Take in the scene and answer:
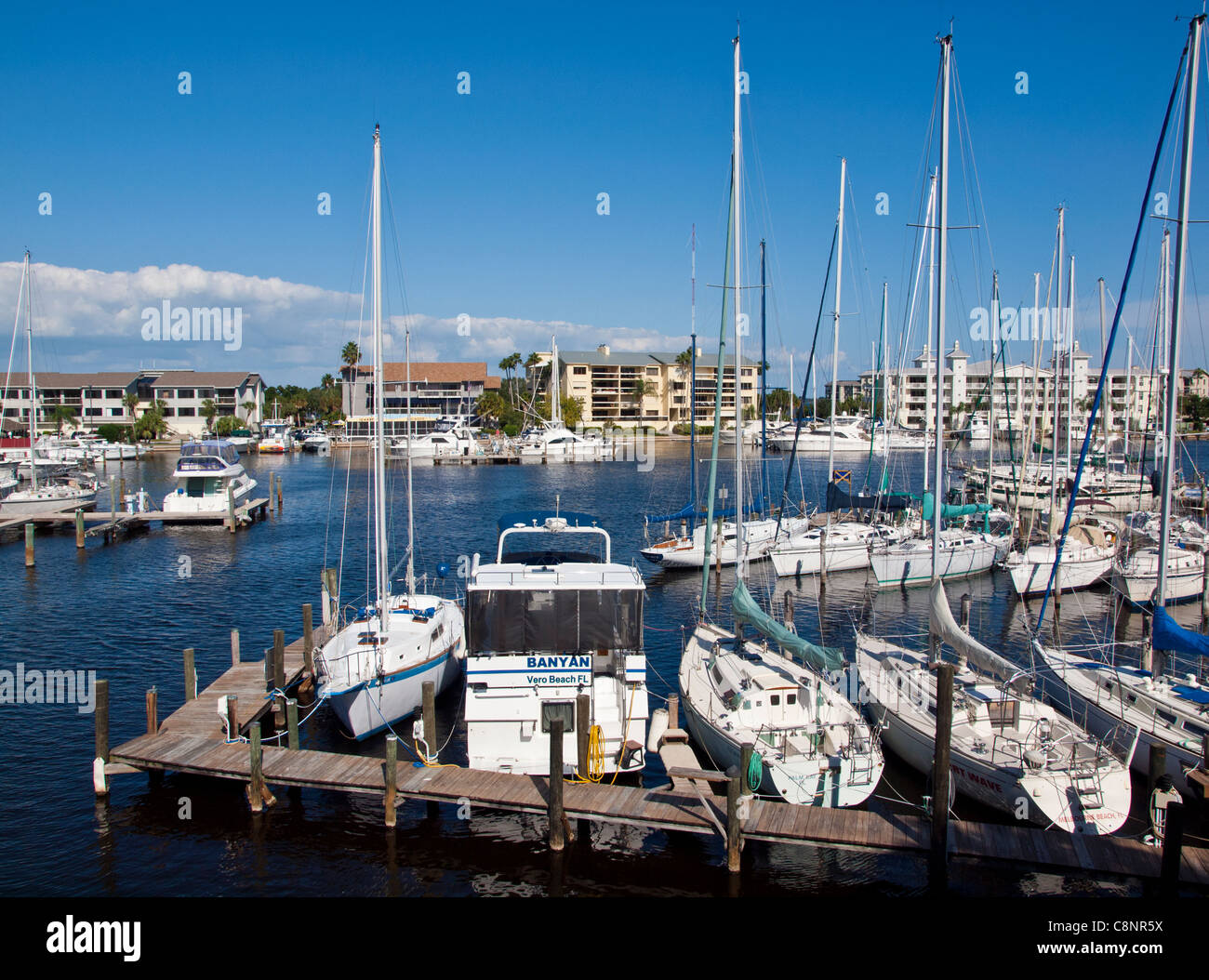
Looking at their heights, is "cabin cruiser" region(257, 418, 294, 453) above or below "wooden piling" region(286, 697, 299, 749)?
above

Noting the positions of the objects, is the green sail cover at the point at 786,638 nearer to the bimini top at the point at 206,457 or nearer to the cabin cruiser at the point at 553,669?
the cabin cruiser at the point at 553,669

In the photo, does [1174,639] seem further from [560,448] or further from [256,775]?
[560,448]

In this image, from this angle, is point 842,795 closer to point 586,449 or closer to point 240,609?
point 240,609

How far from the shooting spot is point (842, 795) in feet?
59.5

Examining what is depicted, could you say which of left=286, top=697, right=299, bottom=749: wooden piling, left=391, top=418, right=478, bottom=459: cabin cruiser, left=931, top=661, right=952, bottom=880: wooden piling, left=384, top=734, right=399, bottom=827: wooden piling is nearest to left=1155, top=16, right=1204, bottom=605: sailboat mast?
left=931, top=661, right=952, bottom=880: wooden piling

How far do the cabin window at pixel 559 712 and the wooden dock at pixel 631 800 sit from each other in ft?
3.76

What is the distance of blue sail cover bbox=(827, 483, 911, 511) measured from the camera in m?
48.2

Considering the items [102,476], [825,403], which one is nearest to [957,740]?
[102,476]

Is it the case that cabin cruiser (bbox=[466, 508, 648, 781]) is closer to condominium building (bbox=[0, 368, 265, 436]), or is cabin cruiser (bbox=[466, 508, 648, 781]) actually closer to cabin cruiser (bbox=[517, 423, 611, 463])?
cabin cruiser (bbox=[517, 423, 611, 463])

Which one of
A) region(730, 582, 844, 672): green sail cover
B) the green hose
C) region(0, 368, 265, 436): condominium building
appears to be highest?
region(0, 368, 265, 436): condominium building

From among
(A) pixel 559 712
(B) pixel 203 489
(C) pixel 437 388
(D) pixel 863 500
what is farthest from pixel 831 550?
(C) pixel 437 388

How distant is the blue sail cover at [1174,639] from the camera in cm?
2097

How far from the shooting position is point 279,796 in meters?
19.9

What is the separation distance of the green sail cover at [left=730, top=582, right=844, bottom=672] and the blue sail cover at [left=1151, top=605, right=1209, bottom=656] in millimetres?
7669
